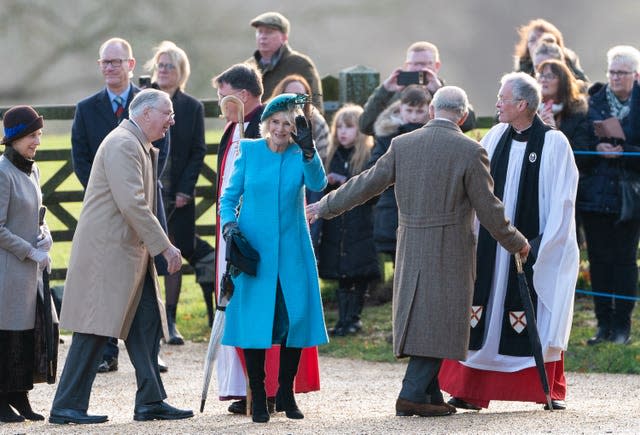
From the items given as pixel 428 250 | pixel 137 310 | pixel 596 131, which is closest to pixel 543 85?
pixel 596 131

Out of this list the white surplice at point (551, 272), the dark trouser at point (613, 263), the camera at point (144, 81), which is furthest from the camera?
the dark trouser at point (613, 263)

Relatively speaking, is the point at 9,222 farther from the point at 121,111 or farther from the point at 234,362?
the point at 121,111

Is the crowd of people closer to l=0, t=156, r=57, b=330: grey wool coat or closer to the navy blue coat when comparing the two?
l=0, t=156, r=57, b=330: grey wool coat

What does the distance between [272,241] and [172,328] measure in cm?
373

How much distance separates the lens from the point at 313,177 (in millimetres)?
6785

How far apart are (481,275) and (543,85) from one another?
2661 mm

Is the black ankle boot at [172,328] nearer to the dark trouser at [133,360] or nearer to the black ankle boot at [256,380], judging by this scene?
the dark trouser at [133,360]

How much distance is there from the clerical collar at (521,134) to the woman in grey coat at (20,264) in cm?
249

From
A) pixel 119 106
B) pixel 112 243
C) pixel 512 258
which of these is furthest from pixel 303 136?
pixel 119 106

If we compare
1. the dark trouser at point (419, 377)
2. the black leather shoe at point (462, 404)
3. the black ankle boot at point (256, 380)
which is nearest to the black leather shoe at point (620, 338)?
the black leather shoe at point (462, 404)

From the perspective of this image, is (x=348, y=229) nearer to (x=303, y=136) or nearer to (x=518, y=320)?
(x=518, y=320)

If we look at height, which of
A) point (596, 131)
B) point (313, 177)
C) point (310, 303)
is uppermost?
point (596, 131)

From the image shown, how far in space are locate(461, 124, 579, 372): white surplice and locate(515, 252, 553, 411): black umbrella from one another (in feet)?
0.47

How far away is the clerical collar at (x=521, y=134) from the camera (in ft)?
24.2
